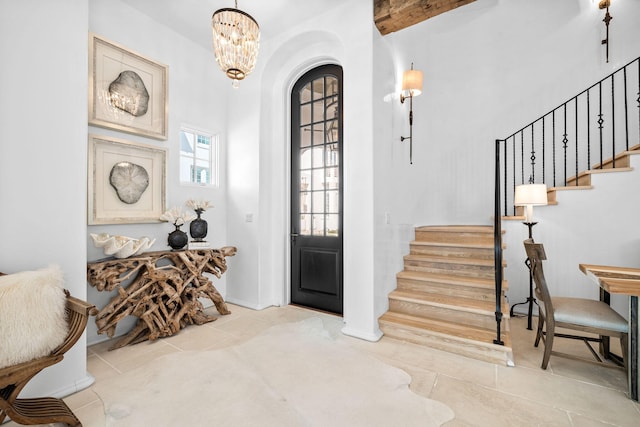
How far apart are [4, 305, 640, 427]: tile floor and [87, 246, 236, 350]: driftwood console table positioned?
0.53ft

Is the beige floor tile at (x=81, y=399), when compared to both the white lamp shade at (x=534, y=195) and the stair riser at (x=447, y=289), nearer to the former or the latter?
the stair riser at (x=447, y=289)

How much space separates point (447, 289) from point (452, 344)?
68 centimetres

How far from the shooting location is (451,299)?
305cm

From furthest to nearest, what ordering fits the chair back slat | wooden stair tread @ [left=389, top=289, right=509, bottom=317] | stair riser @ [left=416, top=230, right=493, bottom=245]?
stair riser @ [left=416, top=230, right=493, bottom=245] → wooden stair tread @ [left=389, top=289, right=509, bottom=317] → the chair back slat

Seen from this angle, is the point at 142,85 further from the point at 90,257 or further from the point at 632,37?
the point at 632,37

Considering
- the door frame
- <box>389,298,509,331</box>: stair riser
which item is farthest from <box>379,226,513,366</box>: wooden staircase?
the door frame

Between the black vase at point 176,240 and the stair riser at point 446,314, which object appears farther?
the black vase at point 176,240

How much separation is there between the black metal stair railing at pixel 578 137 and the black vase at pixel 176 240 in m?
3.89

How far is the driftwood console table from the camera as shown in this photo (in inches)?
99.4

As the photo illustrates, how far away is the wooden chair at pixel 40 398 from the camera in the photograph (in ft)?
4.66

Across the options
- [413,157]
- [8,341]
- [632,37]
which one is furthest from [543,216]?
[8,341]

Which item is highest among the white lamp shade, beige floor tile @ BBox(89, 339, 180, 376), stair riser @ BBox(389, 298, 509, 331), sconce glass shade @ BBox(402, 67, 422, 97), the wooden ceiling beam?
the wooden ceiling beam

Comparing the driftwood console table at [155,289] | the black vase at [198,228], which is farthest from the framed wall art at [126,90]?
the driftwood console table at [155,289]

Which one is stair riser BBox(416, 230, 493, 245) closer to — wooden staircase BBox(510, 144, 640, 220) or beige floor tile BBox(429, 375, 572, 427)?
wooden staircase BBox(510, 144, 640, 220)
